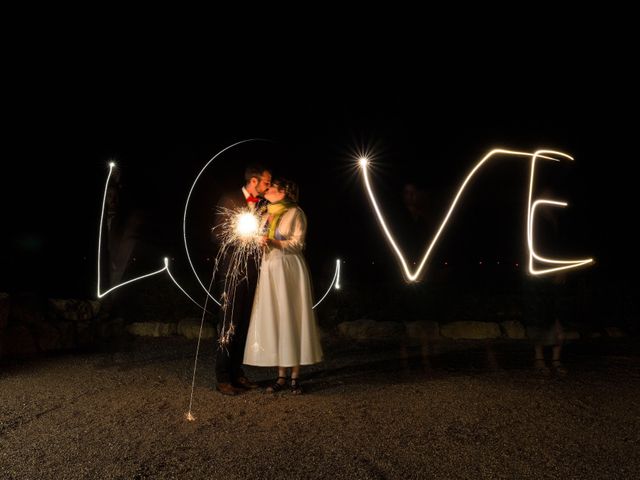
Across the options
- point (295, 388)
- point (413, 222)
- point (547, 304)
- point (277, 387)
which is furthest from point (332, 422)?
point (413, 222)

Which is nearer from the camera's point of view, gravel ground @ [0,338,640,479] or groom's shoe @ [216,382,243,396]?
gravel ground @ [0,338,640,479]

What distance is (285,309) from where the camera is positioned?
16.8 ft

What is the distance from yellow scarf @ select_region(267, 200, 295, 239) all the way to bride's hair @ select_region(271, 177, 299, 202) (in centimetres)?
8

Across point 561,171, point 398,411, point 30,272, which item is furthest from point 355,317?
point 30,272

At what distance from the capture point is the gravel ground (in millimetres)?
3199

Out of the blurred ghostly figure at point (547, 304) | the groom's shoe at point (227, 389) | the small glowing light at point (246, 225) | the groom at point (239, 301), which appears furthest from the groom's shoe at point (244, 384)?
the blurred ghostly figure at point (547, 304)

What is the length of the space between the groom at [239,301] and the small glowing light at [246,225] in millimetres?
126

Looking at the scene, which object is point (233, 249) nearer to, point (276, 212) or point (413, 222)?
point (276, 212)

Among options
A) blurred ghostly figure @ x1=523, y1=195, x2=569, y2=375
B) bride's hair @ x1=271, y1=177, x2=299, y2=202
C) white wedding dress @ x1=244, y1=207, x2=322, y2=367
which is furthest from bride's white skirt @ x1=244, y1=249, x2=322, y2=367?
blurred ghostly figure @ x1=523, y1=195, x2=569, y2=375

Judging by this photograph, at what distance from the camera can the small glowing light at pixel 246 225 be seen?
16.9ft

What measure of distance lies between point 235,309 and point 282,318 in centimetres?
52

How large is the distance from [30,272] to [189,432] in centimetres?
589

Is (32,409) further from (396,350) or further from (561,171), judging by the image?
(561,171)

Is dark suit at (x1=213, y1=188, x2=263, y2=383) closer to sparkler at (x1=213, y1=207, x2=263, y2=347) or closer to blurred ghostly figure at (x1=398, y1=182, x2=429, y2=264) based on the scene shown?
sparkler at (x1=213, y1=207, x2=263, y2=347)
